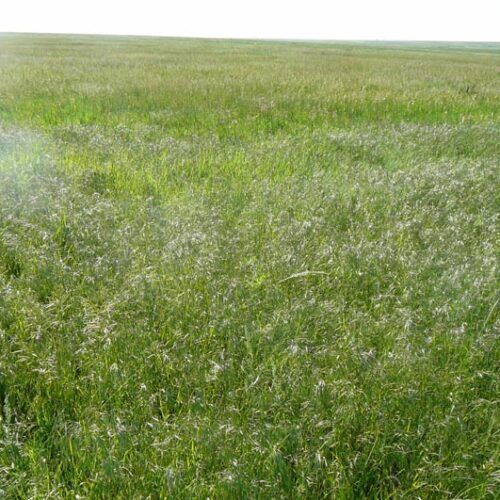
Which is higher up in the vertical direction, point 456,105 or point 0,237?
point 456,105

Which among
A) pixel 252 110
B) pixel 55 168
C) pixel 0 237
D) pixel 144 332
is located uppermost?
pixel 252 110

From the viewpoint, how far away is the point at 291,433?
5.94ft

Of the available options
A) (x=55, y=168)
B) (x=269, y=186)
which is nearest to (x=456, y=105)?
(x=269, y=186)

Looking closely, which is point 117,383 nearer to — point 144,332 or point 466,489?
point 144,332

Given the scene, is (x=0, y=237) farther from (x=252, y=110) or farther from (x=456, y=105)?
(x=456, y=105)

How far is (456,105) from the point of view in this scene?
1096cm

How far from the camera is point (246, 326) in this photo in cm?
248

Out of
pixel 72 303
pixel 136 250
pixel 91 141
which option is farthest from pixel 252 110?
pixel 72 303

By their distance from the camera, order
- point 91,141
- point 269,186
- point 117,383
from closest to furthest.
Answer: point 117,383 → point 269,186 → point 91,141

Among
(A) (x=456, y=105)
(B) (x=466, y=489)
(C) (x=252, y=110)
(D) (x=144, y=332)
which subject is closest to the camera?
(B) (x=466, y=489)

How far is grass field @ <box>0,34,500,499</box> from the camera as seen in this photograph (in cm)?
172

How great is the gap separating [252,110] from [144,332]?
307 inches

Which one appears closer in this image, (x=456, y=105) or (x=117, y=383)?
(x=117, y=383)

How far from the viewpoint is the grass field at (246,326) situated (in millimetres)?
1718
